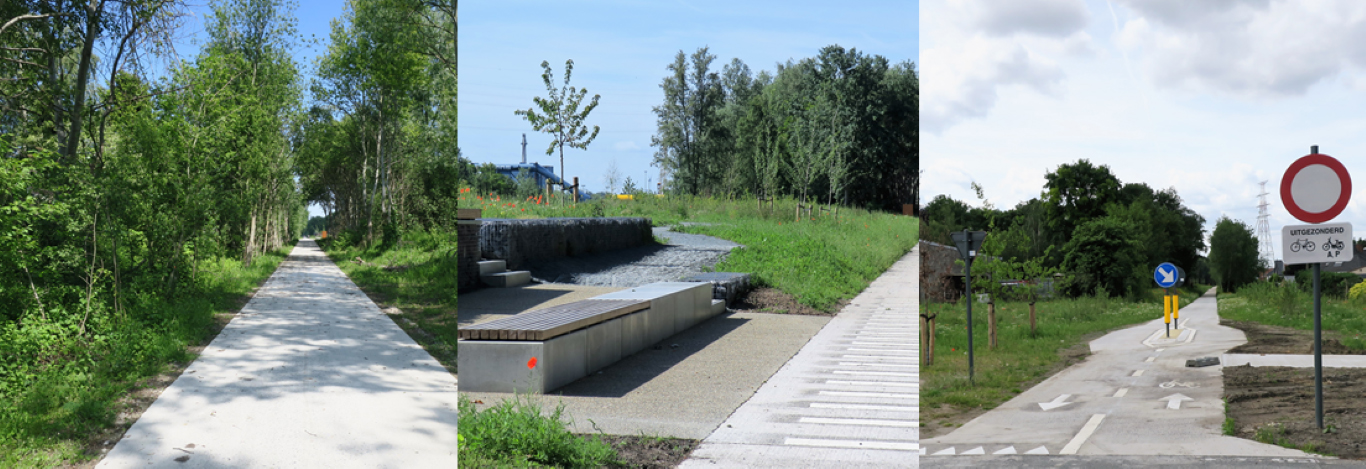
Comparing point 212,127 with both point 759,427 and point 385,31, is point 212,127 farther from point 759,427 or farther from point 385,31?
point 759,427

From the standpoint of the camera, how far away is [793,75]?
2.81m

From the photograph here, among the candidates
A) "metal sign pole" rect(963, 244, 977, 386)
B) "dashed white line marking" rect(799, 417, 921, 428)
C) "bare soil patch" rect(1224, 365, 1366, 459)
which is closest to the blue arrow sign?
"bare soil patch" rect(1224, 365, 1366, 459)

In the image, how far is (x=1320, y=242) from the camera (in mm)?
4492

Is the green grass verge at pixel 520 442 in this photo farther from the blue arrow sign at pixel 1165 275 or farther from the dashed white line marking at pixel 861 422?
the blue arrow sign at pixel 1165 275

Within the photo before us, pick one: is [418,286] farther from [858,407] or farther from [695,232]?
[858,407]

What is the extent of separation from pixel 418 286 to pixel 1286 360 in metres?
10.2

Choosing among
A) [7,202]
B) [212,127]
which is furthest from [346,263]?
[7,202]

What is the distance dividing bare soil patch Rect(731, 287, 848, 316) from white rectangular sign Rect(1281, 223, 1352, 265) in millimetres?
2820

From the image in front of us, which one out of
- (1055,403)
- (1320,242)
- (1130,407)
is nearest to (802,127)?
(1055,403)

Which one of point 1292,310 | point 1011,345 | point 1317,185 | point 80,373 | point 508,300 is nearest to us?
point 508,300

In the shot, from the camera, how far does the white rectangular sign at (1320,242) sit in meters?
4.48

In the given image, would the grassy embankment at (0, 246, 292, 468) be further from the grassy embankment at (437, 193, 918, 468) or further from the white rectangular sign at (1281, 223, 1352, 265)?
the white rectangular sign at (1281, 223, 1352, 265)

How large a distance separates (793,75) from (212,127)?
9.03 m

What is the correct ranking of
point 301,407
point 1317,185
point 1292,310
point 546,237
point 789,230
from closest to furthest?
1. point 546,237
2. point 789,230
3. point 1317,185
4. point 1292,310
5. point 301,407
